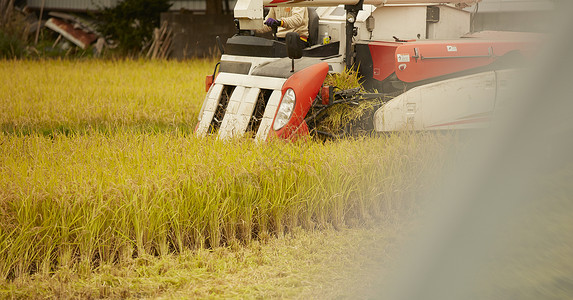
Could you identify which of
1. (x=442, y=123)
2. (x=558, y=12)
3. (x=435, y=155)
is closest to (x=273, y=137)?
(x=435, y=155)

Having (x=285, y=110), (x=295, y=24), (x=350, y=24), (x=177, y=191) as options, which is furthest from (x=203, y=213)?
(x=295, y=24)

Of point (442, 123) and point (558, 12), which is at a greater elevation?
point (558, 12)

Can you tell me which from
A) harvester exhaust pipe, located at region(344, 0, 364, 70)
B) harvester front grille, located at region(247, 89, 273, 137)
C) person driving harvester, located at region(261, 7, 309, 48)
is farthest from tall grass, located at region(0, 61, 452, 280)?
person driving harvester, located at region(261, 7, 309, 48)

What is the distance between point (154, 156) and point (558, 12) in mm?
2927

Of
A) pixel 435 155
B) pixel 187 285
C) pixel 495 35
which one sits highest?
pixel 495 35

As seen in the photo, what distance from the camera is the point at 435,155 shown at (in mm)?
4992

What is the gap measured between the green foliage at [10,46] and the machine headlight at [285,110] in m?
11.1

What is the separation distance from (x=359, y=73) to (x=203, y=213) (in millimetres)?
2706

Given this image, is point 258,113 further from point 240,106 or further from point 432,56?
point 432,56

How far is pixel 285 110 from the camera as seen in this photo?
5449 mm

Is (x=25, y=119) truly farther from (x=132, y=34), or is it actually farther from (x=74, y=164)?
(x=132, y=34)

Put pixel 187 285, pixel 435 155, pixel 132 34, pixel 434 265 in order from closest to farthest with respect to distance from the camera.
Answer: pixel 434 265, pixel 187 285, pixel 435 155, pixel 132 34

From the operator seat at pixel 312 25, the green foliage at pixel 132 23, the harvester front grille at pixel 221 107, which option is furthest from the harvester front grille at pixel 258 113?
the green foliage at pixel 132 23

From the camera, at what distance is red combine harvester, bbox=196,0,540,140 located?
550cm
